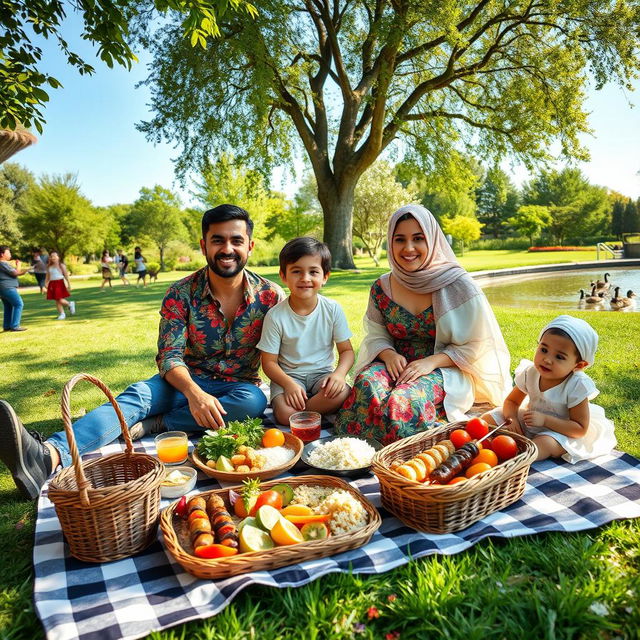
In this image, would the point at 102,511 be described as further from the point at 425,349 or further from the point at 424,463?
the point at 425,349

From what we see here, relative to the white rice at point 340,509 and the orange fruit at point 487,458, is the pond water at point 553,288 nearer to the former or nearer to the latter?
the orange fruit at point 487,458

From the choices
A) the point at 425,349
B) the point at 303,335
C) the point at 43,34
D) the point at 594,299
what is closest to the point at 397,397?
the point at 425,349

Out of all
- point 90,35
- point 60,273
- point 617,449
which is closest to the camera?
point 617,449

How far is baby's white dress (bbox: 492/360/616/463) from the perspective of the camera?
9.61 feet

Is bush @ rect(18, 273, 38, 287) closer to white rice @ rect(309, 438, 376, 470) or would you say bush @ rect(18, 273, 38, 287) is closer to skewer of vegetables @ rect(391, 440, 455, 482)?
white rice @ rect(309, 438, 376, 470)

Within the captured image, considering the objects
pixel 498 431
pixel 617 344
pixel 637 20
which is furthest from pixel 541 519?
pixel 637 20

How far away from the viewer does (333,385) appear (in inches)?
140

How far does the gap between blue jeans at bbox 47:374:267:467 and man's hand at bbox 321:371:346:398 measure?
21.1 inches

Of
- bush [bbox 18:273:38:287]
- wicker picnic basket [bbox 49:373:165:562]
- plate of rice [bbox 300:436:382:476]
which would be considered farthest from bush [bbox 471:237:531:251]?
wicker picnic basket [bbox 49:373:165:562]

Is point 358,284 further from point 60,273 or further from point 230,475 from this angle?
point 230,475

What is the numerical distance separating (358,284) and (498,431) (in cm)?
1130

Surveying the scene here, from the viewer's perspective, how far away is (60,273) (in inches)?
468

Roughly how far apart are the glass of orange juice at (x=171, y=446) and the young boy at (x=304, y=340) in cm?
89

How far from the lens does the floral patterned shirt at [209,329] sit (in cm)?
363
